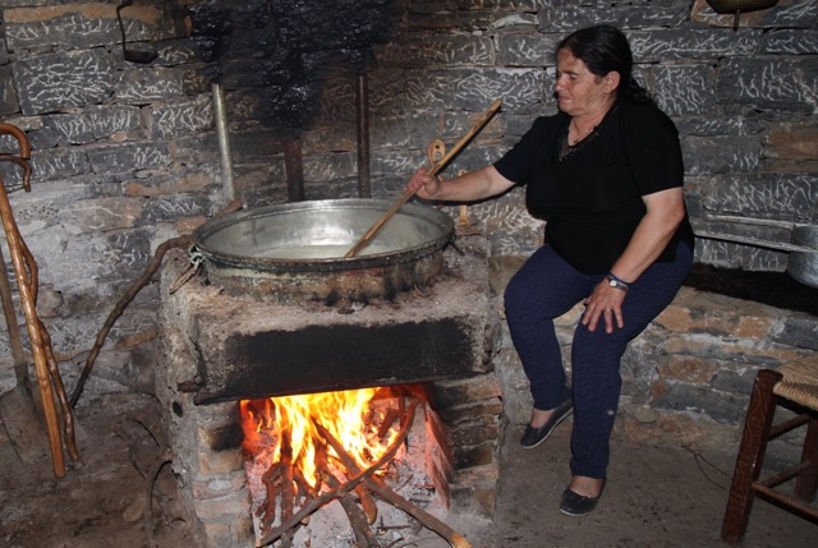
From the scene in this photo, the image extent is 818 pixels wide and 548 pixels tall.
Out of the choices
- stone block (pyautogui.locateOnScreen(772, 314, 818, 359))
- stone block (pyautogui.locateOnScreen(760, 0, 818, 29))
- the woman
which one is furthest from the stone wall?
the woman

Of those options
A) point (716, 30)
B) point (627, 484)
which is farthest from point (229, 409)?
point (716, 30)

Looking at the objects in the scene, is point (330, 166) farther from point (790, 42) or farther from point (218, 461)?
point (790, 42)

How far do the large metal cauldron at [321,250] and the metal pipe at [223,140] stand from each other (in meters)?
0.47

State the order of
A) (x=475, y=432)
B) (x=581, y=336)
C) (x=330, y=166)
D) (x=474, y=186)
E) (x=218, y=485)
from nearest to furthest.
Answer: (x=218, y=485) → (x=475, y=432) → (x=581, y=336) → (x=474, y=186) → (x=330, y=166)

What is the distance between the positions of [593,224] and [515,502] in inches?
45.5

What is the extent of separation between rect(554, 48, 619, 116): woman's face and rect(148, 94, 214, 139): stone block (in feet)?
5.14

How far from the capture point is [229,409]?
2375 millimetres

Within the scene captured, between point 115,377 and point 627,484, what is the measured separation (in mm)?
2427

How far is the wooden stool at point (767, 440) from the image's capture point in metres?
2.37

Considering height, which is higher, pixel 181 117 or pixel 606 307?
pixel 181 117

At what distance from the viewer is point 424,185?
296cm

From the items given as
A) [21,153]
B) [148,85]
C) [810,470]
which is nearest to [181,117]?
[148,85]

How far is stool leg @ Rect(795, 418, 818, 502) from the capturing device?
273 centimetres

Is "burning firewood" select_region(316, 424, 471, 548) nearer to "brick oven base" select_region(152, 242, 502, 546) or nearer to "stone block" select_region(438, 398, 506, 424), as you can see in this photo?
"brick oven base" select_region(152, 242, 502, 546)
